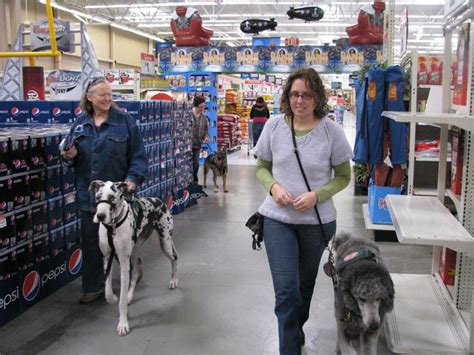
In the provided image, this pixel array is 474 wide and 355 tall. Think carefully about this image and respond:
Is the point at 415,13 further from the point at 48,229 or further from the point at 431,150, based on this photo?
the point at 48,229

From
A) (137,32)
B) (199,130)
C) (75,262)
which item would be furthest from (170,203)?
(137,32)

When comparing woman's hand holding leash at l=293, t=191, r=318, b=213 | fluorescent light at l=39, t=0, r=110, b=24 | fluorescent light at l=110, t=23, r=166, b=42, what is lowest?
woman's hand holding leash at l=293, t=191, r=318, b=213

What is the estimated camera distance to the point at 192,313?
12.4 feet

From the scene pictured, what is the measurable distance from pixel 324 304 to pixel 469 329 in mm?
1171

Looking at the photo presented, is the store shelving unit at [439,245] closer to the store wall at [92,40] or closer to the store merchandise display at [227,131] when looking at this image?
the store merchandise display at [227,131]

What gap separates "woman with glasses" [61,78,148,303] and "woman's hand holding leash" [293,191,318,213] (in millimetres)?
1482

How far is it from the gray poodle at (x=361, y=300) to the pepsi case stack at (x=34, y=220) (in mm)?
2333

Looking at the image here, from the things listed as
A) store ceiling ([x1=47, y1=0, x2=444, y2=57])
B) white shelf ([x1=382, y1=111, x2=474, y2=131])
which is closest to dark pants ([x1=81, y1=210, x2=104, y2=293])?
white shelf ([x1=382, y1=111, x2=474, y2=131])

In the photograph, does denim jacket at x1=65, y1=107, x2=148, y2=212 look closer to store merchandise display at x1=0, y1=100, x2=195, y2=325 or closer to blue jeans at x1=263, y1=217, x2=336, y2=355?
store merchandise display at x1=0, y1=100, x2=195, y2=325

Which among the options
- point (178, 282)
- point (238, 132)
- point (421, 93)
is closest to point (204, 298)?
point (178, 282)

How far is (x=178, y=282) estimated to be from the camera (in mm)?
4402

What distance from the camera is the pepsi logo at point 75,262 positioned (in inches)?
173

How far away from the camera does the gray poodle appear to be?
8.23 ft

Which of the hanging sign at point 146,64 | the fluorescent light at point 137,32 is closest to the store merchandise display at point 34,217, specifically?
the hanging sign at point 146,64
